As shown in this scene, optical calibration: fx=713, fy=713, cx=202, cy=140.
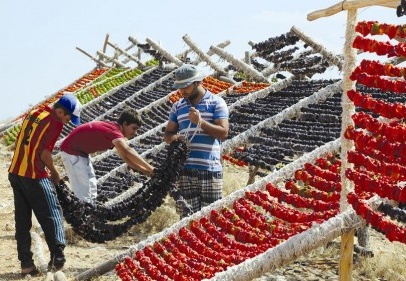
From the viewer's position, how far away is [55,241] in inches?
255

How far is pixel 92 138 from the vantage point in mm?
6660

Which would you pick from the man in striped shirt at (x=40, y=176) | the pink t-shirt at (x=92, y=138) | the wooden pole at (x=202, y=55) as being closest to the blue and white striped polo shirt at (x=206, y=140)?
the pink t-shirt at (x=92, y=138)

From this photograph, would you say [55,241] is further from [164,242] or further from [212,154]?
[212,154]

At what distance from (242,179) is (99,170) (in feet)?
14.6

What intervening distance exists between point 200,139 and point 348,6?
227 centimetres

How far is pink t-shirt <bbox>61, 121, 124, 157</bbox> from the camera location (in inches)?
257

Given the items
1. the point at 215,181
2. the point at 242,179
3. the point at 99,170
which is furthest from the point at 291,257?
the point at 242,179

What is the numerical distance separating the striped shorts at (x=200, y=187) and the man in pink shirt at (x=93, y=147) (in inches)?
13.5

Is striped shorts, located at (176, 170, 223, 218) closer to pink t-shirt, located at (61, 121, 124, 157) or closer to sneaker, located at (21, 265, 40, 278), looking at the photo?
pink t-shirt, located at (61, 121, 124, 157)

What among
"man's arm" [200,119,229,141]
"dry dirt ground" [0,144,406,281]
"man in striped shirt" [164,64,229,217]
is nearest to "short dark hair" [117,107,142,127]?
"man in striped shirt" [164,64,229,217]

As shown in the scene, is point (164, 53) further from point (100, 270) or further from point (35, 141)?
point (100, 270)

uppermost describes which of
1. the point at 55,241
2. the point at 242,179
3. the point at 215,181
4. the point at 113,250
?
the point at 215,181

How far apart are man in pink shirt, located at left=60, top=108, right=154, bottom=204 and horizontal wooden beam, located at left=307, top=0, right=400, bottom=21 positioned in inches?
89.9

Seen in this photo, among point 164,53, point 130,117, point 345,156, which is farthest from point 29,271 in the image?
point 164,53
